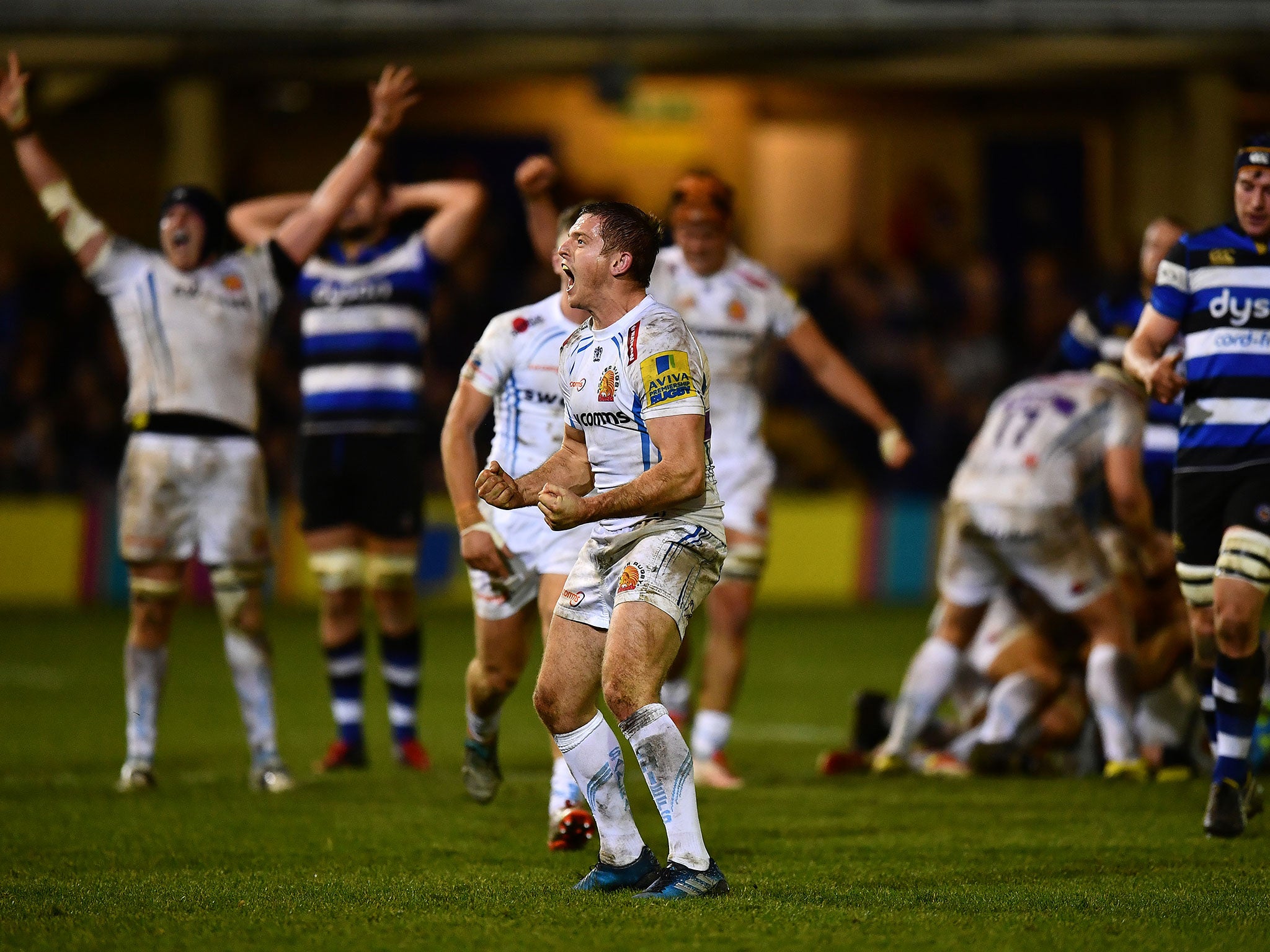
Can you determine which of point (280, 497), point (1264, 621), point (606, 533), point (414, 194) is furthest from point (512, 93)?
point (606, 533)

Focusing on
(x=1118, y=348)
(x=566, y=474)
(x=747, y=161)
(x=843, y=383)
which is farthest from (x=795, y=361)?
(x=566, y=474)

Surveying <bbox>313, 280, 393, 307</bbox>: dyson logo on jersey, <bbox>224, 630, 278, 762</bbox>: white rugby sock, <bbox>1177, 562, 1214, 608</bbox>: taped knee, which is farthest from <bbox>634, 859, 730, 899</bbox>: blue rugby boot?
<bbox>313, 280, 393, 307</bbox>: dyson logo on jersey

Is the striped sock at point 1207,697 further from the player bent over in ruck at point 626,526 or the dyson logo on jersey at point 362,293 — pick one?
the dyson logo on jersey at point 362,293

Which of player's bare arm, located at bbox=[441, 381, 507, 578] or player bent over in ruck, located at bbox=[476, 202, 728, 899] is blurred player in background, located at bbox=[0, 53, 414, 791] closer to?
player's bare arm, located at bbox=[441, 381, 507, 578]

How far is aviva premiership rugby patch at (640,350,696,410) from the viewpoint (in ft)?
17.9

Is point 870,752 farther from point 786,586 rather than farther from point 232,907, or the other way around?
point 786,586

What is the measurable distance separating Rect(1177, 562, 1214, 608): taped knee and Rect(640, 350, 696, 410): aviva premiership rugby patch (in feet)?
8.68

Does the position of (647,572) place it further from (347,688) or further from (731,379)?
(347,688)

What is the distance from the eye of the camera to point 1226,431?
696 centimetres

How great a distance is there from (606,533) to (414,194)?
3948mm

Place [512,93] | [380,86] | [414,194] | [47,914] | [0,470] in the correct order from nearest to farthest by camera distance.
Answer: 1. [47,914]
2. [380,86]
3. [414,194]
4. [0,470]
5. [512,93]

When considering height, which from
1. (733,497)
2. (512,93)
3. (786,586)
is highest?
(512,93)

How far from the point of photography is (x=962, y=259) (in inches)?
834

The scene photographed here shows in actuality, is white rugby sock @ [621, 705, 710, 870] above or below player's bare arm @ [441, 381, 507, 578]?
below
